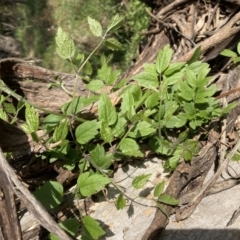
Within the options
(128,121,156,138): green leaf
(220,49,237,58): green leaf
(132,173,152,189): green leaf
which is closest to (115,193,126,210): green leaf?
(132,173,152,189): green leaf

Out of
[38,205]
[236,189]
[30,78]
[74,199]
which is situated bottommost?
[236,189]

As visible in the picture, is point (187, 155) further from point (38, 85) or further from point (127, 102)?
point (38, 85)

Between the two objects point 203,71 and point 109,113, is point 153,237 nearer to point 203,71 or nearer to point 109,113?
point 109,113

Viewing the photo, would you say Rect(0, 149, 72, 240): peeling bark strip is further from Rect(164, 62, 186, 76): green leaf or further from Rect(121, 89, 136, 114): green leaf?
Rect(164, 62, 186, 76): green leaf

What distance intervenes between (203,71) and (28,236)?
0.59 m

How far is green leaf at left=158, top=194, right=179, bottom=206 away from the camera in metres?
1.05

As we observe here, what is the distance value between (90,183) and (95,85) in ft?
1.14

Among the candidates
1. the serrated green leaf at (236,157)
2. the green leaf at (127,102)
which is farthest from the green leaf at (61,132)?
the serrated green leaf at (236,157)

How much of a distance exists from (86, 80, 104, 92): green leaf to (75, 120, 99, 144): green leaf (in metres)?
0.17

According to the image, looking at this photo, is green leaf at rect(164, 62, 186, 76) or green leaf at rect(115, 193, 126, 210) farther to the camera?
green leaf at rect(164, 62, 186, 76)

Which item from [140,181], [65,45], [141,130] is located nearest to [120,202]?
[140,181]

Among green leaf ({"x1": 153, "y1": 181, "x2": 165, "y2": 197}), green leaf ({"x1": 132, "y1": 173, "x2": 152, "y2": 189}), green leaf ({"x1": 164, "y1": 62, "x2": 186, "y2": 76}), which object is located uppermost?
green leaf ({"x1": 164, "y1": 62, "x2": 186, "y2": 76})

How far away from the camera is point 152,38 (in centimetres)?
172

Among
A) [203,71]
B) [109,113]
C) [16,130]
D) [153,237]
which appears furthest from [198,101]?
[16,130]
